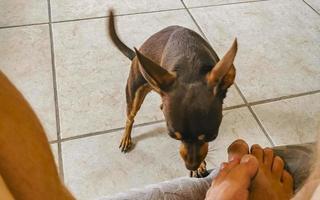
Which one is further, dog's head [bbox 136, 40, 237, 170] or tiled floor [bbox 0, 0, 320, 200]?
tiled floor [bbox 0, 0, 320, 200]

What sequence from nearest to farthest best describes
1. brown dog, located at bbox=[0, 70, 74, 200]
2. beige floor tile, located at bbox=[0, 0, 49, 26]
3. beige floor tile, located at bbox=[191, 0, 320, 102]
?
brown dog, located at bbox=[0, 70, 74, 200] < beige floor tile, located at bbox=[191, 0, 320, 102] < beige floor tile, located at bbox=[0, 0, 49, 26]

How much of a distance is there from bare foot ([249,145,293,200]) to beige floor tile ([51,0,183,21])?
47.2 inches

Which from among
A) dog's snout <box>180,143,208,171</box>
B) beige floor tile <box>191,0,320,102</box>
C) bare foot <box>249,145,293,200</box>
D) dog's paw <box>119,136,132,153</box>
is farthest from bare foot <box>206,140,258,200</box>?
beige floor tile <box>191,0,320,102</box>

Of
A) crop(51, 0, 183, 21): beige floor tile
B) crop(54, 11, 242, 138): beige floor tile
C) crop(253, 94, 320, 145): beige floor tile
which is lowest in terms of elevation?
crop(253, 94, 320, 145): beige floor tile

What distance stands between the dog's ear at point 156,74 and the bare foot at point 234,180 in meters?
0.25

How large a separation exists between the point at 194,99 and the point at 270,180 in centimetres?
28

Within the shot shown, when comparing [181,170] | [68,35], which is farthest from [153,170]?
[68,35]

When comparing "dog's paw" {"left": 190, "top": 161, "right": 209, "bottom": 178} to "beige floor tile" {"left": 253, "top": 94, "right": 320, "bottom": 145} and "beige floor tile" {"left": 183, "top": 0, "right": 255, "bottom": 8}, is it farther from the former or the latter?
"beige floor tile" {"left": 183, "top": 0, "right": 255, "bottom": 8}

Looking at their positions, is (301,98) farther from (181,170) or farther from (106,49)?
(106,49)

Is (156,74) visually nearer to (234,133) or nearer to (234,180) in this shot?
(234,180)

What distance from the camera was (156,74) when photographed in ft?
3.10

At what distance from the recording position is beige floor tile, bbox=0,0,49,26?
190cm

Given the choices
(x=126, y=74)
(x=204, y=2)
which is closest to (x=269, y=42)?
(x=204, y=2)

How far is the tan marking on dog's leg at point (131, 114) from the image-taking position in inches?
47.8
